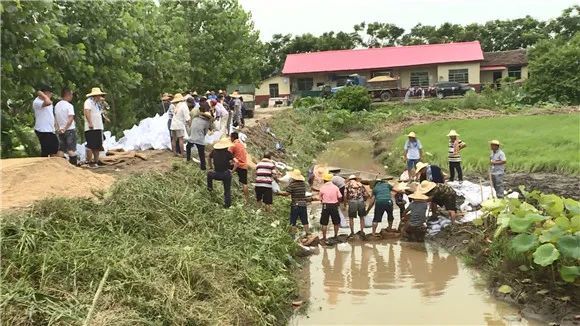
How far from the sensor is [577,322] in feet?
22.9

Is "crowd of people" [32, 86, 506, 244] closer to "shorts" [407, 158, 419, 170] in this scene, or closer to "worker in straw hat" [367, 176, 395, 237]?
"worker in straw hat" [367, 176, 395, 237]

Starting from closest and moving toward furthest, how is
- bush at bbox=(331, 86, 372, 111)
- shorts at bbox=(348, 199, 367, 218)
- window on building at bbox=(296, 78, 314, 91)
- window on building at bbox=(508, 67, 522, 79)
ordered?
shorts at bbox=(348, 199, 367, 218), bush at bbox=(331, 86, 372, 111), window on building at bbox=(508, 67, 522, 79), window on building at bbox=(296, 78, 314, 91)

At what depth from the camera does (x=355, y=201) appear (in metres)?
11.2

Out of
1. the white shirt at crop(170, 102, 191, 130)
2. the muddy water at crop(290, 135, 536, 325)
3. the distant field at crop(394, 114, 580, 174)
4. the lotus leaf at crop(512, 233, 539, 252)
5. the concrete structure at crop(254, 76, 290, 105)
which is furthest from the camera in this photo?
the concrete structure at crop(254, 76, 290, 105)

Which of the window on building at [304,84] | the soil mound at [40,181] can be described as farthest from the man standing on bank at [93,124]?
the window on building at [304,84]

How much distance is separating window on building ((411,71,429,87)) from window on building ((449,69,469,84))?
2.05 m

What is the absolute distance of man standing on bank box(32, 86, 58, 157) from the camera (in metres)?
9.59

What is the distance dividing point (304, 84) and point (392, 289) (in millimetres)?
44208

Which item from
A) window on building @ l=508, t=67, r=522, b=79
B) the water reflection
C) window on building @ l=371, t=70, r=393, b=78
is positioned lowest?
the water reflection

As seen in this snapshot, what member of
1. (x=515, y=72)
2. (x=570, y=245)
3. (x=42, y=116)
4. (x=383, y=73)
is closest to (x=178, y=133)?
(x=42, y=116)

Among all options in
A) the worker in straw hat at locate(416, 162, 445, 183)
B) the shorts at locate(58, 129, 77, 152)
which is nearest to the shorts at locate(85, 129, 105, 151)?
the shorts at locate(58, 129, 77, 152)

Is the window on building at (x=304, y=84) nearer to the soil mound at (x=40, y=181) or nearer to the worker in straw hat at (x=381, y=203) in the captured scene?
the worker in straw hat at (x=381, y=203)

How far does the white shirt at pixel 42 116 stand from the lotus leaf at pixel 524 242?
782cm

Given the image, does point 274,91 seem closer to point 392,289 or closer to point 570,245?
point 392,289
